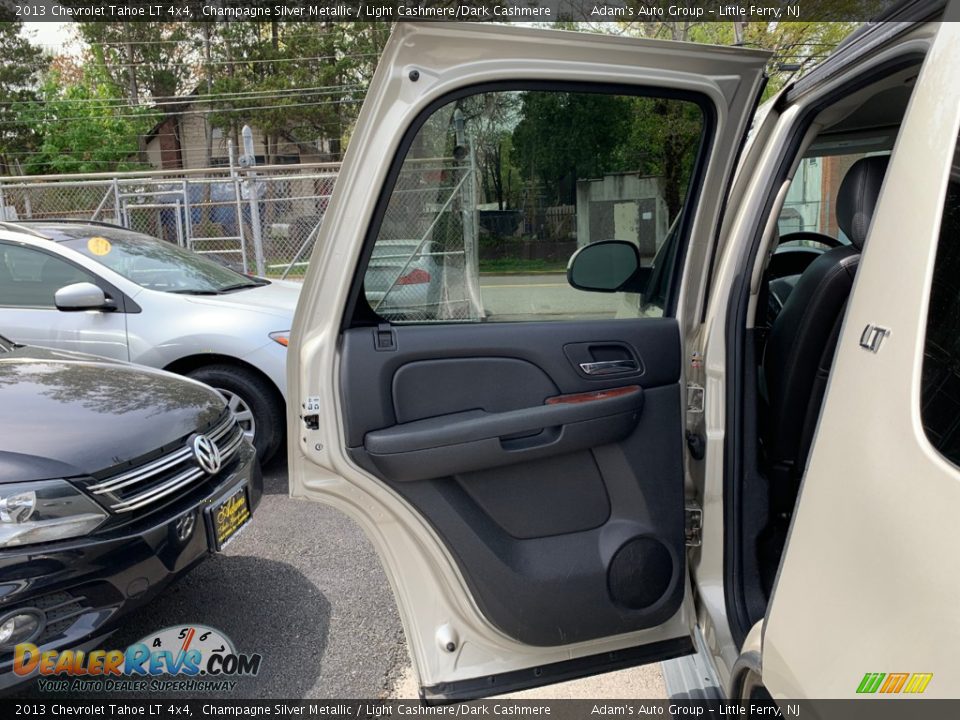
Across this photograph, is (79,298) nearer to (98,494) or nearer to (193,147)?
(98,494)

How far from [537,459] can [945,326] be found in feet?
3.37

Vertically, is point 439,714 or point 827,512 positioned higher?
point 827,512

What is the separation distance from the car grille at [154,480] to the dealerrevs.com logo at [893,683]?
227cm

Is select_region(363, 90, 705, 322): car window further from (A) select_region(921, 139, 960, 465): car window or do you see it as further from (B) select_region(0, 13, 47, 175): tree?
(B) select_region(0, 13, 47, 175): tree

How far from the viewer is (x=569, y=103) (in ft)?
5.86

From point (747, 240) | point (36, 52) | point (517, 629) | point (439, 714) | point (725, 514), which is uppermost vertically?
point (36, 52)

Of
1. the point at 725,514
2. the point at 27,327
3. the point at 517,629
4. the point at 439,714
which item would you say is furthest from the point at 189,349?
the point at 725,514

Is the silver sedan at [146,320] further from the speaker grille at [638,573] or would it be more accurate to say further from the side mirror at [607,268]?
the speaker grille at [638,573]

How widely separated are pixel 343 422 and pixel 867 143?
228 cm

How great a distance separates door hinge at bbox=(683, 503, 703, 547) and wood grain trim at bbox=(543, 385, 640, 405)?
411mm

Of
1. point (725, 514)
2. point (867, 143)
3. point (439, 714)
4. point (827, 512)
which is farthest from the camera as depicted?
point (867, 143)

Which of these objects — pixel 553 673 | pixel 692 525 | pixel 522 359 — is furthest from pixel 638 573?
pixel 522 359

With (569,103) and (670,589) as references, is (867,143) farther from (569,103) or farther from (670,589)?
(670,589)

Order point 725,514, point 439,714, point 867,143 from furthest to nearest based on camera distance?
point 867,143 → point 439,714 → point 725,514
